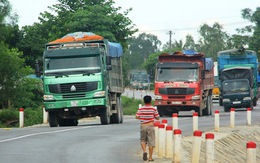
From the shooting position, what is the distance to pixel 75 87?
99.2 feet

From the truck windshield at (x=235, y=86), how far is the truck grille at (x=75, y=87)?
2325 centimetres

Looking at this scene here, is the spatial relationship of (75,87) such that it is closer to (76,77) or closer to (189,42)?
(76,77)

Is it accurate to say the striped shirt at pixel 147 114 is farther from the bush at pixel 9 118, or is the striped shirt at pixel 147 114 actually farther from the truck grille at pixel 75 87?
the bush at pixel 9 118

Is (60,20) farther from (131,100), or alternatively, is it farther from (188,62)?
(188,62)

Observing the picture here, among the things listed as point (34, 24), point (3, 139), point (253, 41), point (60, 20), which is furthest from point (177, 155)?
point (253, 41)

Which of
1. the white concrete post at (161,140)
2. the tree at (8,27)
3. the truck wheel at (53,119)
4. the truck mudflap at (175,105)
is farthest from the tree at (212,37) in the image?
the white concrete post at (161,140)

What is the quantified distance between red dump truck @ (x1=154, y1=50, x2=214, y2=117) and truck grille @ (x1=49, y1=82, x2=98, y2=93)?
10702 mm

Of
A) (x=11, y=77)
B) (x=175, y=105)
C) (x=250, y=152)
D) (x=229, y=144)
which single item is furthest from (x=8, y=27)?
(x=250, y=152)

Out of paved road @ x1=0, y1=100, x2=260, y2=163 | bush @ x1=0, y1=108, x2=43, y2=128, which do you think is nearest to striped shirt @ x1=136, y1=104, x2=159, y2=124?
paved road @ x1=0, y1=100, x2=260, y2=163

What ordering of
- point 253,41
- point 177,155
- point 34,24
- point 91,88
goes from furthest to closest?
point 253,41
point 34,24
point 91,88
point 177,155

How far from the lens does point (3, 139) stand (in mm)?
23469

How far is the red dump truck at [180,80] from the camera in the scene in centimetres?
4038

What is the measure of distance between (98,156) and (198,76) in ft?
75.0

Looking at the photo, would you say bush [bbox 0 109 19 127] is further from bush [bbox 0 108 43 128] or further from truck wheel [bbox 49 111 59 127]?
truck wheel [bbox 49 111 59 127]
